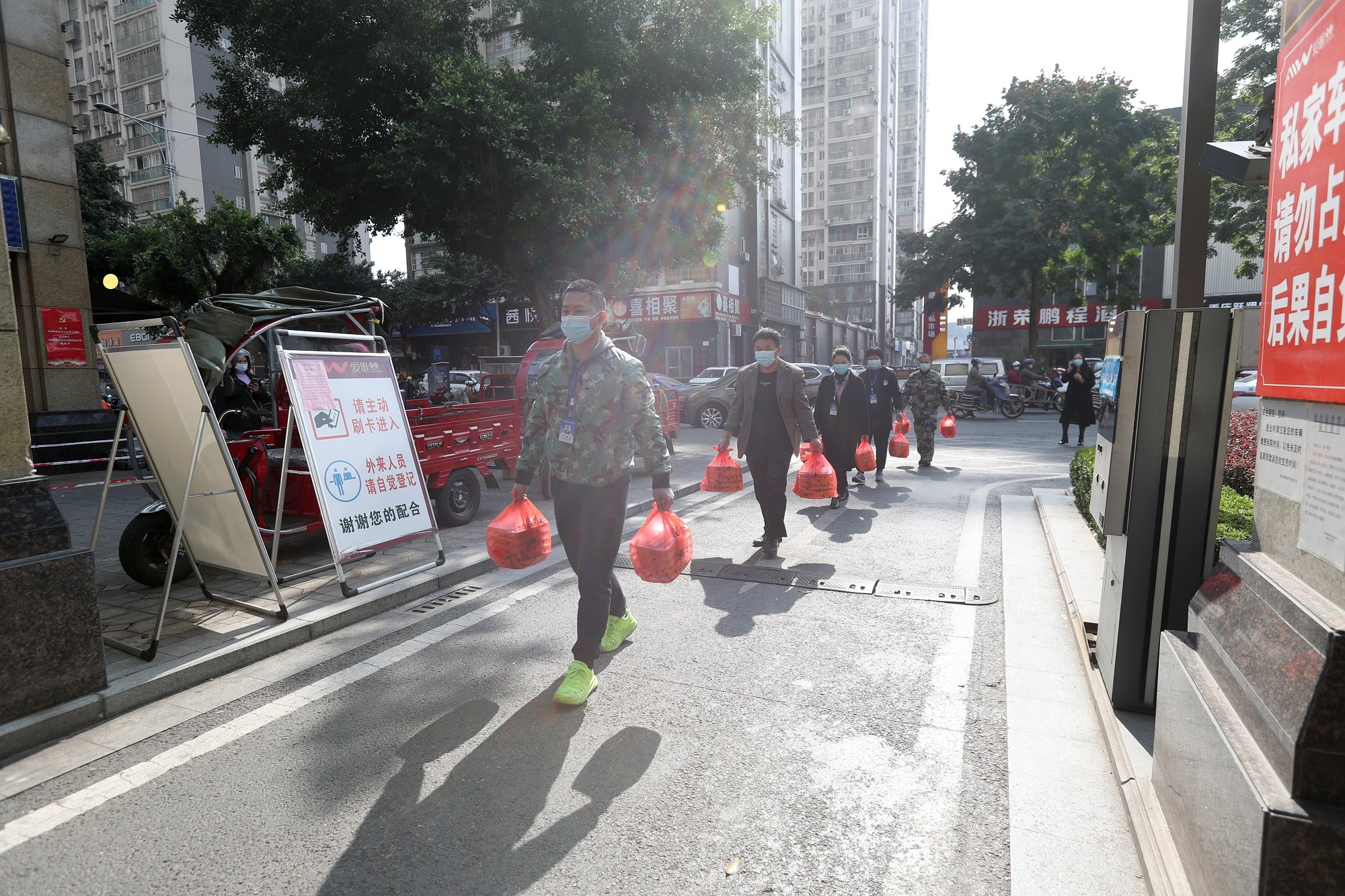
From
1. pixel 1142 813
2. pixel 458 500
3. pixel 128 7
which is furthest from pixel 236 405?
pixel 128 7

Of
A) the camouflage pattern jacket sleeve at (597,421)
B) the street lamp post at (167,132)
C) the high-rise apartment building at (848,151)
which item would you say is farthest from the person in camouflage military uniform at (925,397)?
the high-rise apartment building at (848,151)

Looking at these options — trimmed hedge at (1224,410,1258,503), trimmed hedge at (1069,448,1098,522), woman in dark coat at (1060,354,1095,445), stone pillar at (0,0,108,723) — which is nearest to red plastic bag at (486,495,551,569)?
stone pillar at (0,0,108,723)

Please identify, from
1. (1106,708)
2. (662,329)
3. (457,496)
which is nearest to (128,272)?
(662,329)

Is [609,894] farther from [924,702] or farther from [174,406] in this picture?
[174,406]

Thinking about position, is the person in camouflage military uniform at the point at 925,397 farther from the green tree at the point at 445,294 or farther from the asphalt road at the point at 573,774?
the green tree at the point at 445,294

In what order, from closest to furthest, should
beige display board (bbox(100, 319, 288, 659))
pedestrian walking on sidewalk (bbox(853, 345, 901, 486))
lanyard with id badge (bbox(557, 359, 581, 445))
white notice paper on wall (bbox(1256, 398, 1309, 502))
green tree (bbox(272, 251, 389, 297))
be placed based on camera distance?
1. white notice paper on wall (bbox(1256, 398, 1309, 502))
2. lanyard with id badge (bbox(557, 359, 581, 445))
3. beige display board (bbox(100, 319, 288, 659))
4. pedestrian walking on sidewalk (bbox(853, 345, 901, 486))
5. green tree (bbox(272, 251, 389, 297))

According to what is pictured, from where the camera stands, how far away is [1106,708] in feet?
10.6

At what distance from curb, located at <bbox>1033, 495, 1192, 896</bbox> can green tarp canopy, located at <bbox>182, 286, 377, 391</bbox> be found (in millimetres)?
6272

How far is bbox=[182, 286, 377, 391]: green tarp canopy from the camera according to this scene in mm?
6227

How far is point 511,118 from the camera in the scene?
1254 centimetres

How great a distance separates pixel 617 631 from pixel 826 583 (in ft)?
6.21

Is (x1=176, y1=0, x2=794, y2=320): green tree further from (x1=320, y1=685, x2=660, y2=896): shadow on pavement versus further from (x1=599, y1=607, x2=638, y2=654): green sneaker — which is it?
(x1=320, y1=685, x2=660, y2=896): shadow on pavement

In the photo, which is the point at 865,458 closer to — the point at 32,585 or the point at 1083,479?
the point at 1083,479

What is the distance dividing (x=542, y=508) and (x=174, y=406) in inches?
158
